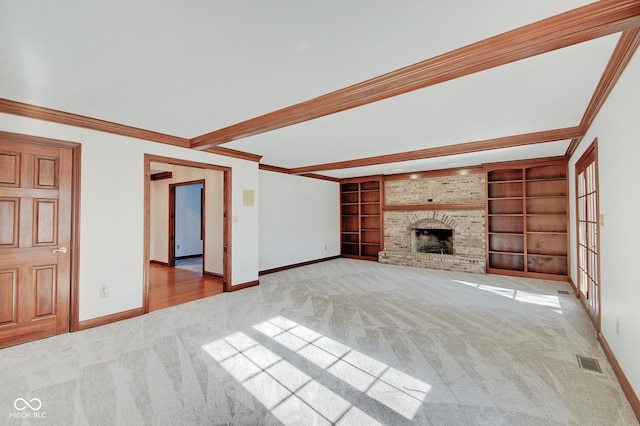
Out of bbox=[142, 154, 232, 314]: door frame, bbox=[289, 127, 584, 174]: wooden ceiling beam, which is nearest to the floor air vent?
bbox=[289, 127, 584, 174]: wooden ceiling beam

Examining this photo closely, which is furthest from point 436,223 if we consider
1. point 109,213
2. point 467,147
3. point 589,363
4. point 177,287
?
point 109,213

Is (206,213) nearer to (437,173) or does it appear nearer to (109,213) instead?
(109,213)

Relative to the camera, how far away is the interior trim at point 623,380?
6.31ft

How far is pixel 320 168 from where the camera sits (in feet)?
21.3

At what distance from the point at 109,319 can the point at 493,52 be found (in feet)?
15.4

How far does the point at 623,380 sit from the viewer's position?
218cm

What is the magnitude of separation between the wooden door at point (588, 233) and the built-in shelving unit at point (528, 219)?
1248 millimetres

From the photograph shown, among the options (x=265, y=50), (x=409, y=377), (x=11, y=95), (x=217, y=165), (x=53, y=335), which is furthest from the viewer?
(x=217, y=165)

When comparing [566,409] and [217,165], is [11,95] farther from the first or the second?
[566,409]

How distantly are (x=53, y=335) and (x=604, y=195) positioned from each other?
585 cm

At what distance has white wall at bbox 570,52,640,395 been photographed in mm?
1967

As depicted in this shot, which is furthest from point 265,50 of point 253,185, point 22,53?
point 253,185

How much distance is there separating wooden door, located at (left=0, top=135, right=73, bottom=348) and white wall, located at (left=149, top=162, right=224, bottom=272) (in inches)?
114

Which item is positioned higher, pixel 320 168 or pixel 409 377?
pixel 320 168
